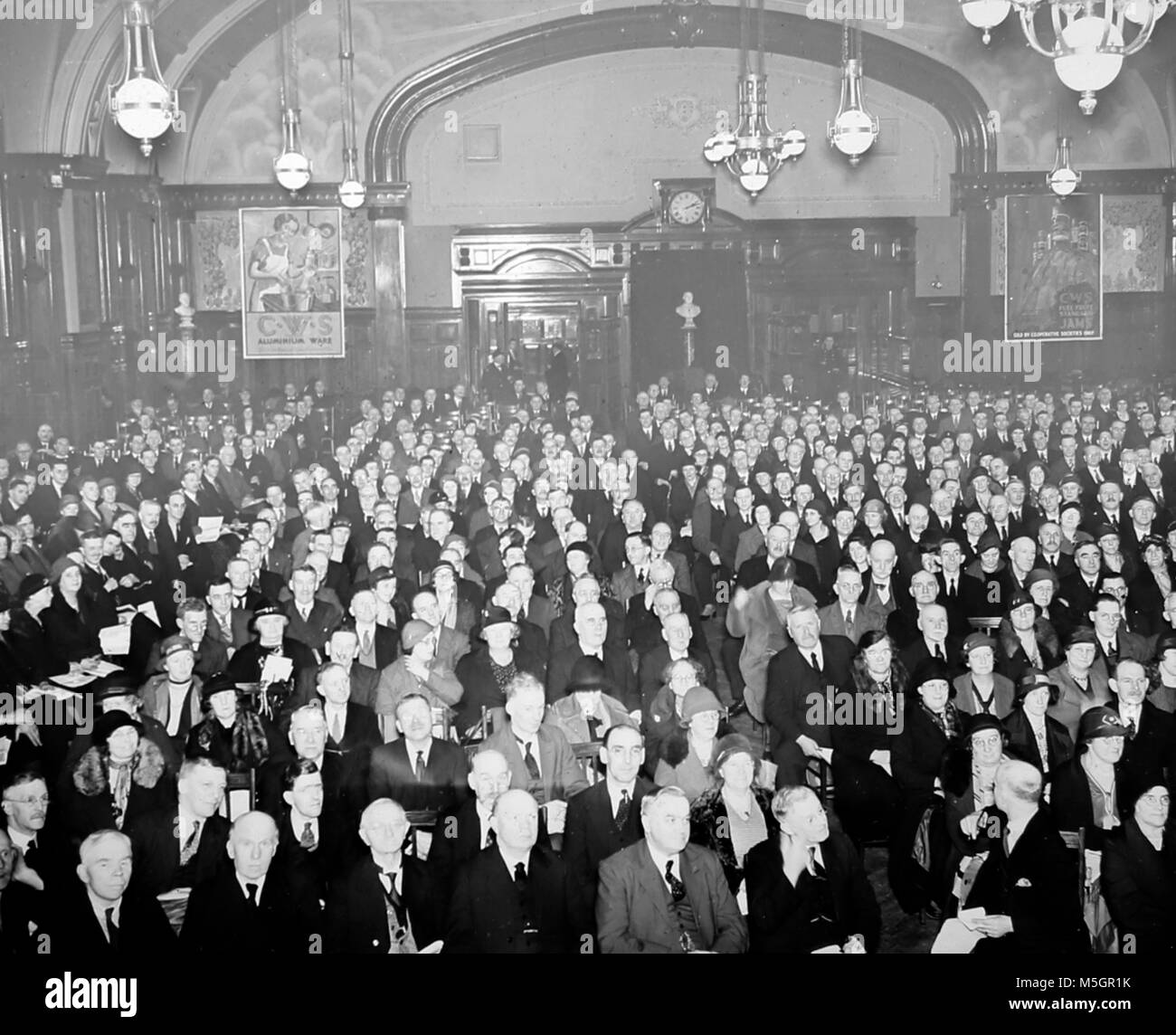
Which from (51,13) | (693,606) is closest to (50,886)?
(693,606)

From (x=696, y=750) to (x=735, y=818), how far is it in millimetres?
619

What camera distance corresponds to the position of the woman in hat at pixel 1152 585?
915cm

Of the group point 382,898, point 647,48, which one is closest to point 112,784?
point 382,898

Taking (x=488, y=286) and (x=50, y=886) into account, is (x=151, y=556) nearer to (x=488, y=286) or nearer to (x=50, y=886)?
(x=50, y=886)

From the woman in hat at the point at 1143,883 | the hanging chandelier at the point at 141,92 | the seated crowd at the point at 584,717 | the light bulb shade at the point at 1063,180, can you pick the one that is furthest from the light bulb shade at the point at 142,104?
the light bulb shade at the point at 1063,180

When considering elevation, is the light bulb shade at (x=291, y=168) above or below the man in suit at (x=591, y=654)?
above

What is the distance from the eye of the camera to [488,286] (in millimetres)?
22812

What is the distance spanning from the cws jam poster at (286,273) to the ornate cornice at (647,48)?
1.57 meters

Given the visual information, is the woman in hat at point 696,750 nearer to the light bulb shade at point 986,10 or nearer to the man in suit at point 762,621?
the man in suit at point 762,621

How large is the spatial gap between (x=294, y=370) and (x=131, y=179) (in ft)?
13.5

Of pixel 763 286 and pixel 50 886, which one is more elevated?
pixel 763 286

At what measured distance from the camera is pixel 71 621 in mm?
8672

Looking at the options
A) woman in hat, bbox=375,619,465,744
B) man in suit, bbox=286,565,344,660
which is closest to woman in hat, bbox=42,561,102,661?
man in suit, bbox=286,565,344,660

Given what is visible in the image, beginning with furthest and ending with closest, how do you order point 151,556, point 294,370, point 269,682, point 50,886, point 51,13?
point 294,370 < point 51,13 < point 151,556 < point 269,682 < point 50,886
